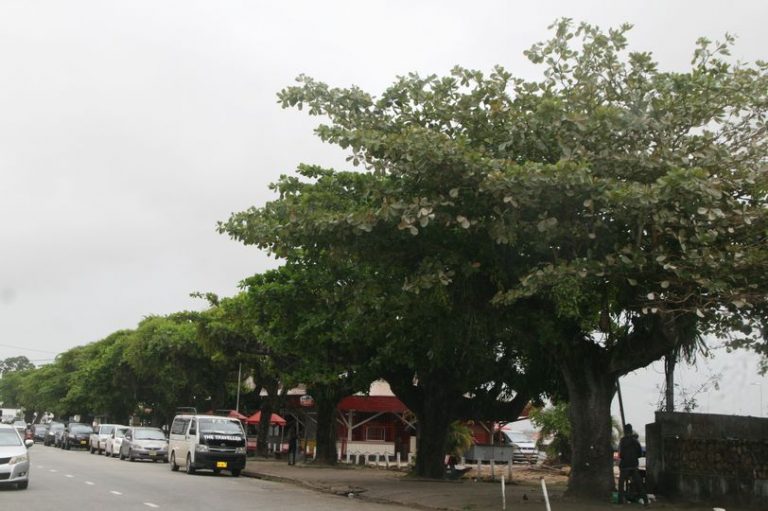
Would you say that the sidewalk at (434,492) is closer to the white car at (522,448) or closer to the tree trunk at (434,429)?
the tree trunk at (434,429)

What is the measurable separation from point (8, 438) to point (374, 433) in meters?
30.9

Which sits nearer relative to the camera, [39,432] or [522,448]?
[522,448]

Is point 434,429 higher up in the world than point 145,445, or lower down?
higher up

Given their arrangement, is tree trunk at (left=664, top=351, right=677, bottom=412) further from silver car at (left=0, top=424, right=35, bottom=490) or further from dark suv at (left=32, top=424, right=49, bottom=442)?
dark suv at (left=32, top=424, right=49, bottom=442)

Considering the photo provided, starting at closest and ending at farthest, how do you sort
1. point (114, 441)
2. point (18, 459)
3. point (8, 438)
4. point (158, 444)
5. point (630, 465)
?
point (630, 465)
point (18, 459)
point (8, 438)
point (158, 444)
point (114, 441)

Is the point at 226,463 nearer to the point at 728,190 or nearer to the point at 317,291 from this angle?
the point at 317,291

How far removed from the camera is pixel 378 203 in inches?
632

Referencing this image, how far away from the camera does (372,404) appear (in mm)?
43562

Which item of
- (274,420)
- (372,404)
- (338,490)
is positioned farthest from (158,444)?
(338,490)

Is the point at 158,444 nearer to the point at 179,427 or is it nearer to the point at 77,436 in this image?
the point at 179,427

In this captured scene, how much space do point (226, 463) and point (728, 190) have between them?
19497 mm

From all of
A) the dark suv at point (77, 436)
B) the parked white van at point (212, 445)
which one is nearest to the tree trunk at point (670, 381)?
the parked white van at point (212, 445)

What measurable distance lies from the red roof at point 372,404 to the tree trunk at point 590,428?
81.2 feet

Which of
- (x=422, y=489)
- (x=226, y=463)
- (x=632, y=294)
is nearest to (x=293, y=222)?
(x=632, y=294)
